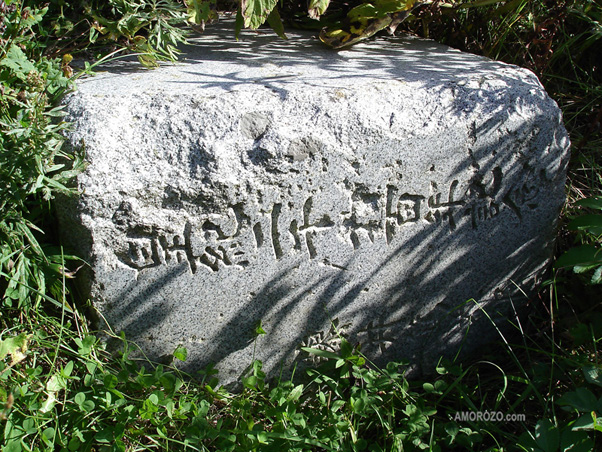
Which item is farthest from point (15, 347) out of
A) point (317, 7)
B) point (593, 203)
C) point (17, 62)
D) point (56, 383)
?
point (593, 203)

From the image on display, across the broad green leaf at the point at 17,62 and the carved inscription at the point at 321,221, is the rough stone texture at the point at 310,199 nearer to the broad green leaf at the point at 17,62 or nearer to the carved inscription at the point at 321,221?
the carved inscription at the point at 321,221

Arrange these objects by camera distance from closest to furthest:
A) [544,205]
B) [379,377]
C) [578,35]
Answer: [379,377]
[544,205]
[578,35]

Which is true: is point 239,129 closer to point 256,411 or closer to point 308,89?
point 308,89

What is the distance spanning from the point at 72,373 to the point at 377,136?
1.27 meters

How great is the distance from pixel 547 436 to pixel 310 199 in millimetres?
1035

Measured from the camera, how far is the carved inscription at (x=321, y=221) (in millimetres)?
1805

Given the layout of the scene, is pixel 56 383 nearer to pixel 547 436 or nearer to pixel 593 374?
pixel 547 436

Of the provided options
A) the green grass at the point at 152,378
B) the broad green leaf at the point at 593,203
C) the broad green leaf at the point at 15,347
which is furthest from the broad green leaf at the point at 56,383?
the broad green leaf at the point at 593,203

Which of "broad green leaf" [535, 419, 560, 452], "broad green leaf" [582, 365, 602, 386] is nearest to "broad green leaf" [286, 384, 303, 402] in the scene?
"broad green leaf" [535, 419, 560, 452]

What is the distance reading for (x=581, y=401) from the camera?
1.74 meters

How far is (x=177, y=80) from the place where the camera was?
6.30 ft

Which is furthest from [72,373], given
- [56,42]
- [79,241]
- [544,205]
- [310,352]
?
[544,205]

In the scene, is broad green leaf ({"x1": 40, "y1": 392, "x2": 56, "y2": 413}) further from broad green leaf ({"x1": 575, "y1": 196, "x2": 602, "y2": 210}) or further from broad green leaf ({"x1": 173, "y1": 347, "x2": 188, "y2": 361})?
broad green leaf ({"x1": 575, "y1": 196, "x2": 602, "y2": 210})

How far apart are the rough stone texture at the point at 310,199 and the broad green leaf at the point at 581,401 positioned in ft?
1.87
